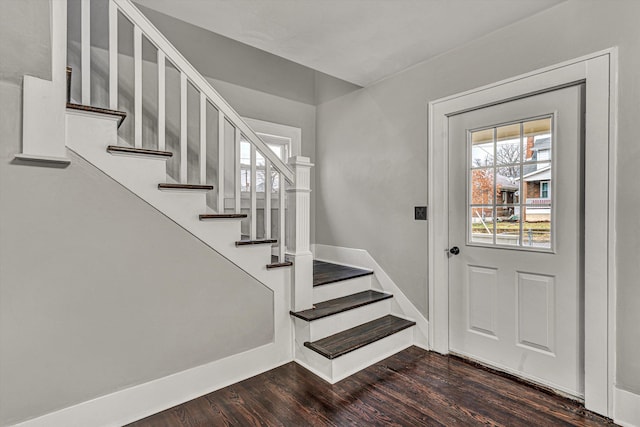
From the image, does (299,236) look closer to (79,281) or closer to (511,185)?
(79,281)

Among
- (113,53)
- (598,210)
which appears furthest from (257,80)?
(598,210)

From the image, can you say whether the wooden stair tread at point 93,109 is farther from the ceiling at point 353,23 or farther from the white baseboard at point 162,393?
the white baseboard at point 162,393

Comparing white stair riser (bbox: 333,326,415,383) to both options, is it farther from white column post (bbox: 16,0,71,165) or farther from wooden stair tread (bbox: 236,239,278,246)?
white column post (bbox: 16,0,71,165)

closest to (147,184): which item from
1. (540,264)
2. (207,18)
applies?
(207,18)

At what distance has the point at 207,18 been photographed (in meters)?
2.12

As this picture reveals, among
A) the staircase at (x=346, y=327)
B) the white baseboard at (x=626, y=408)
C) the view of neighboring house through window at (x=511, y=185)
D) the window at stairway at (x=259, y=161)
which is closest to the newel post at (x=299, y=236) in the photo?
the staircase at (x=346, y=327)

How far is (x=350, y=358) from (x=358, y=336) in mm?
235

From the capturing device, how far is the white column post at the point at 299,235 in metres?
2.49

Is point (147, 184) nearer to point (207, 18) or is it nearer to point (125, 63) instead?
point (207, 18)

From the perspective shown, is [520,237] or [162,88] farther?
[520,237]

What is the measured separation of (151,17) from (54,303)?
241 cm

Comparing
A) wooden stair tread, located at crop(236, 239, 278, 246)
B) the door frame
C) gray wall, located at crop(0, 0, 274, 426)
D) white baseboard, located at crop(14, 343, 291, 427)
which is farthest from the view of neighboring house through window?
gray wall, located at crop(0, 0, 274, 426)

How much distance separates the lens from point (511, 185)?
2297 millimetres

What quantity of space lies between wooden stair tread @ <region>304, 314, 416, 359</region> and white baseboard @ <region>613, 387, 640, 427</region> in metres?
1.29
